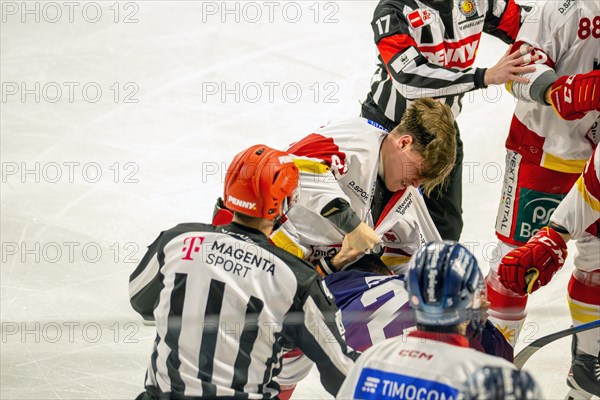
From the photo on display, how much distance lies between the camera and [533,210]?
3402mm

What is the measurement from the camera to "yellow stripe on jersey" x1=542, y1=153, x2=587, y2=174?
3303mm

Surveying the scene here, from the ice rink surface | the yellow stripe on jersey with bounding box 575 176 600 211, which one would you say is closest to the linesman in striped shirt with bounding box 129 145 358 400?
the yellow stripe on jersey with bounding box 575 176 600 211

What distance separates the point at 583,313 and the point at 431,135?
0.86m

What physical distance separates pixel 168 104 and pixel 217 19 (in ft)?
3.57

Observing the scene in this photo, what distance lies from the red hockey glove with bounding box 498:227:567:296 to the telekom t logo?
3.59 ft

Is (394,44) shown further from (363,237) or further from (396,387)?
(396,387)

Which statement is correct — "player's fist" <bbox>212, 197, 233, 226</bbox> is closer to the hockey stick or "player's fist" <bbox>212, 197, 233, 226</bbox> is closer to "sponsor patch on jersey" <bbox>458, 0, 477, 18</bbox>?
the hockey stick

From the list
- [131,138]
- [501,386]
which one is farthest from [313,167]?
[131,138]

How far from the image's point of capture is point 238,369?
2.16 metres

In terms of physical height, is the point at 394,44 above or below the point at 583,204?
above

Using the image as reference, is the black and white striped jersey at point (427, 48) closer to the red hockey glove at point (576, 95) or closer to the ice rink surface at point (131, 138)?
the red hockey glove at point (576, 95)

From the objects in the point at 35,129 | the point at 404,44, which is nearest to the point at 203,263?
the point at 404,44

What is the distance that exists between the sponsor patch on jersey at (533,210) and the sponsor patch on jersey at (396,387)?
176 cm

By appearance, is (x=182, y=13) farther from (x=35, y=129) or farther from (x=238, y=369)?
(x=238, y=369)
